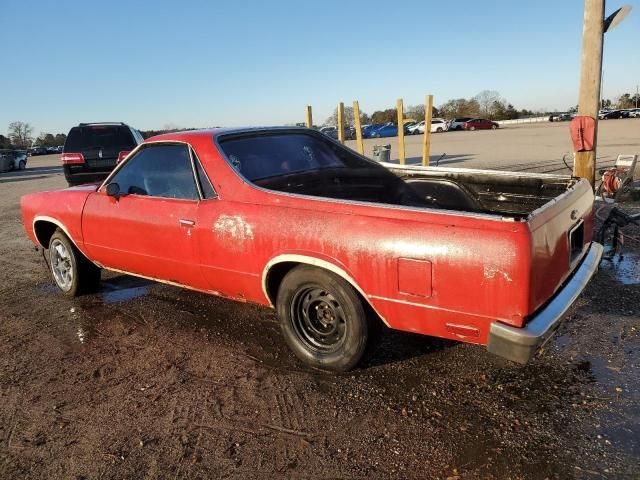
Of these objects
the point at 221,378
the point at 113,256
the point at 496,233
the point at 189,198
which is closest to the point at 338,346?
the point at 221,378

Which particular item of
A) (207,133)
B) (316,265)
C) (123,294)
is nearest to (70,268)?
(123,294)

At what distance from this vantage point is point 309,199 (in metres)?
3.31

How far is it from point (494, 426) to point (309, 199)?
1.70 metres

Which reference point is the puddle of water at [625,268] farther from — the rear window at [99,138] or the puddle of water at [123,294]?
the rear window at [99,138]

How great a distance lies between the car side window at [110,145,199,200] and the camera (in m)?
4.08

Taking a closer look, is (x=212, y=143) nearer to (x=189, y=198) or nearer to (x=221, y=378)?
(x=189, y=198)

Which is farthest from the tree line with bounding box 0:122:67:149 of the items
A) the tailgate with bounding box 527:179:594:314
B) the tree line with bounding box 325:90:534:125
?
the tailgate with bounding box 527:179:594:314

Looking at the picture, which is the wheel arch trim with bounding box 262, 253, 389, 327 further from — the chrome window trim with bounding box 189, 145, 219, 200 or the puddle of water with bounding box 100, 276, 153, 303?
the puddle of water with bounding box 100, 276, 153, 303

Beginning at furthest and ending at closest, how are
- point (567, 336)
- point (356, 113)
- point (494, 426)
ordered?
point (356, 113) → point (567, 336) → point (494, 426)

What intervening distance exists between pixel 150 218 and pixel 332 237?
1.81 metres

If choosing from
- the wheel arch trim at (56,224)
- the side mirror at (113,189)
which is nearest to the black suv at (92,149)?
the wheel arch trim at (56,224)

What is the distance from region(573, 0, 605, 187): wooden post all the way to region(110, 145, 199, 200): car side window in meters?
4.80

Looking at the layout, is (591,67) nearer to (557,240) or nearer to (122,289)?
(557,240)

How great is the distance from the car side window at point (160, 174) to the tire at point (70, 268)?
3.33 feet
